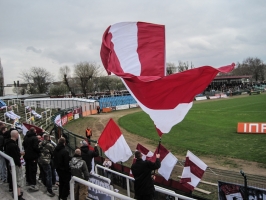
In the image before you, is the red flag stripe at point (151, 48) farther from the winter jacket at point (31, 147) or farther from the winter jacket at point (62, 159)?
A: the winter jacket at point (31, 147)

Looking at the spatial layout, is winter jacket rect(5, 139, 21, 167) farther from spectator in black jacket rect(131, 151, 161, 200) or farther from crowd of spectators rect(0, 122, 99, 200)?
spectator in black jacket rect(131, 151, 161, 200)

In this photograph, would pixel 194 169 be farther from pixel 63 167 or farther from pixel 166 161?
pixel 63 167

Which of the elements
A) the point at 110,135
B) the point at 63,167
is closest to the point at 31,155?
the point at 63,167

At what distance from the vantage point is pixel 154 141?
70.0ft

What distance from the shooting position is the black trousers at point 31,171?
26.2 feet

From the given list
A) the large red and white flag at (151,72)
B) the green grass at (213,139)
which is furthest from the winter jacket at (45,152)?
the green grass at (213,139)

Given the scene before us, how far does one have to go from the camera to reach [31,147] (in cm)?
804

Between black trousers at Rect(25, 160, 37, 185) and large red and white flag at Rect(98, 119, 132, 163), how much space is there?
2.73 m

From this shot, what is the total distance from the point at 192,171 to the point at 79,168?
13.7 ft

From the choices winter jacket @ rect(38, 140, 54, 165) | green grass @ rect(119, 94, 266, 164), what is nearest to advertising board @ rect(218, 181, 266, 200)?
winter jacket @ rect(38, 140, 54, 165)

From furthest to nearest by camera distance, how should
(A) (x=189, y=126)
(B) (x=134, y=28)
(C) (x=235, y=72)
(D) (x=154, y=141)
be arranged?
(C) (x=235, y=72) → (A) (x=189, y=126) → (D) (x=154, y=141) → (B) (x=134, y=28)

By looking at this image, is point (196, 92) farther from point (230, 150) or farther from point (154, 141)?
point (154, 141)

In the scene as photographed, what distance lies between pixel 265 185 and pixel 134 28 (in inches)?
240

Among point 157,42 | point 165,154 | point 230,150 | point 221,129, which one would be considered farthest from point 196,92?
point 221,129
